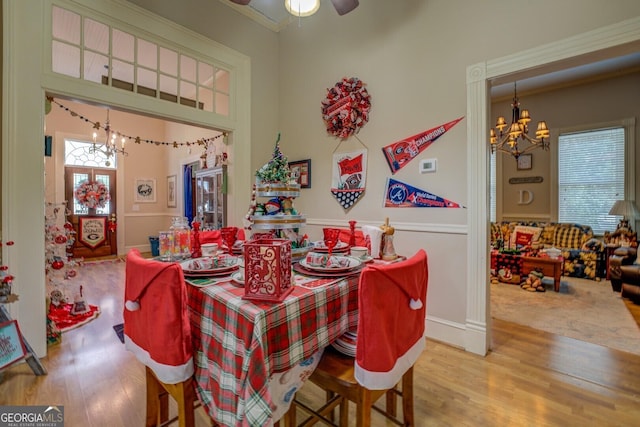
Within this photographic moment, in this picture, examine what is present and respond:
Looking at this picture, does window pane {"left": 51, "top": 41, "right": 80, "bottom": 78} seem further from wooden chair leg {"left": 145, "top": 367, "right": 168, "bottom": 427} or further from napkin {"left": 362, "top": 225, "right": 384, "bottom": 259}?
napkin {"left": 362, "top": 225, "right": 384, "bottom": 259}

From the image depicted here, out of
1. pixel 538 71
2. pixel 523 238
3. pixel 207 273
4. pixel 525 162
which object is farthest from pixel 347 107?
pixel 525 162

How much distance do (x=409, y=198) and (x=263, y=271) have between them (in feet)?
6.47

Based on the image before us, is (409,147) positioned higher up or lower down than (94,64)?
lower down

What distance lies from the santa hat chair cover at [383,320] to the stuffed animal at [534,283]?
3.77 meters

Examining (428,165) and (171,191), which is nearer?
(428,165)

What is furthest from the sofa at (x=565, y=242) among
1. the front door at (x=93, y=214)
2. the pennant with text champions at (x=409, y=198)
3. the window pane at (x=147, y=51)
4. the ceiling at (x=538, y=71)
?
the front door at (x=93, y=214)

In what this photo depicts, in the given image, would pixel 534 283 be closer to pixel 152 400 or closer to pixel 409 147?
pixel 409 147

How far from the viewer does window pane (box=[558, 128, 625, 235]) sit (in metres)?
4.98

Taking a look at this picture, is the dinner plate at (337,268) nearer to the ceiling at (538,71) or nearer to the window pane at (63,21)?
the ceiling at (538,71)

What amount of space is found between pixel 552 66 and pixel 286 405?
8.61 ft

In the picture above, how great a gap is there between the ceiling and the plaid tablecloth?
2249 mm

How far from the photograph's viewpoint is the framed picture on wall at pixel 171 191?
266 inches

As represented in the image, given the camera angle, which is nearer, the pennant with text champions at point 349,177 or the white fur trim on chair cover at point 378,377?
the white fur trim on chair cover at point 378,377

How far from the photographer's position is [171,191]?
6891mm
